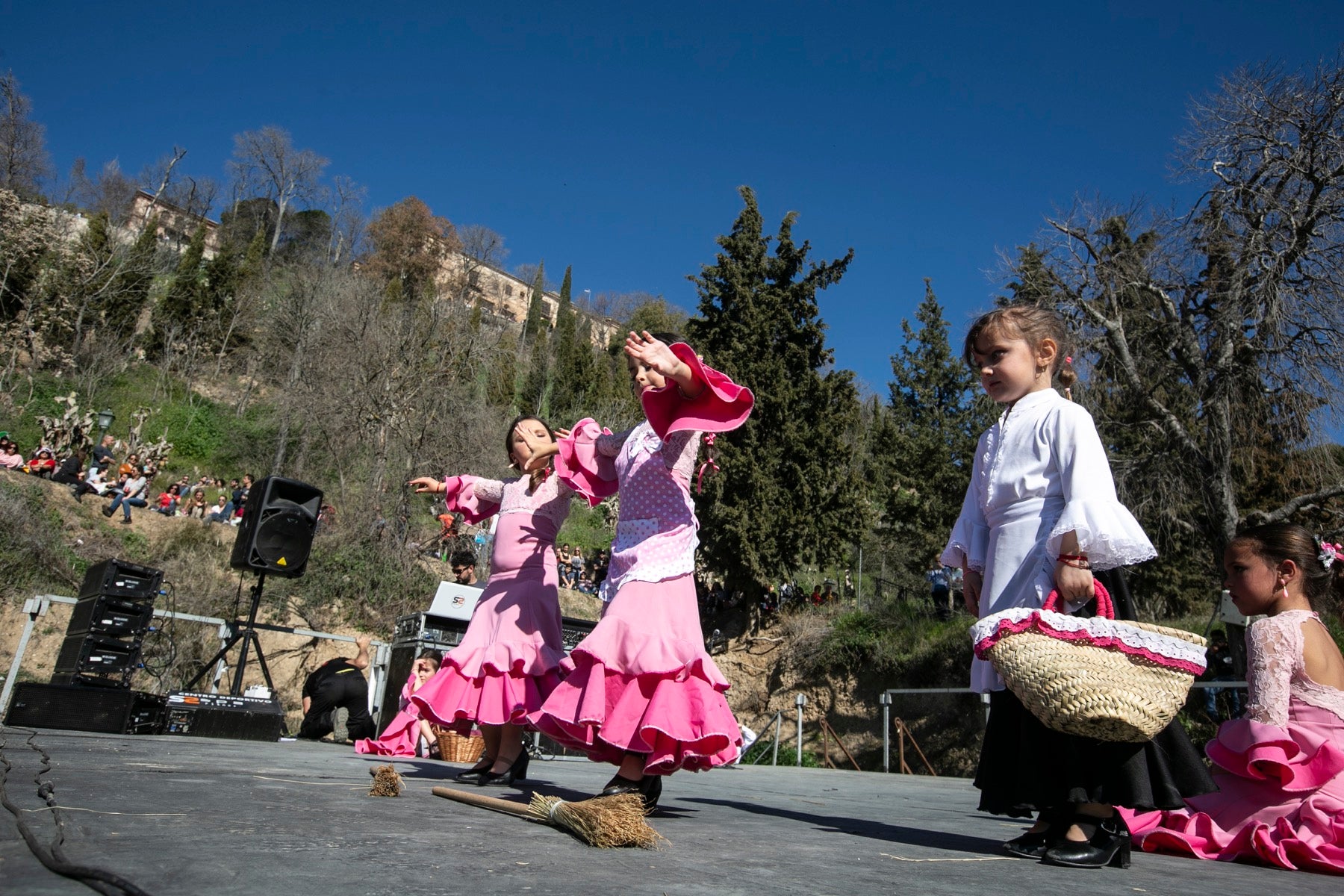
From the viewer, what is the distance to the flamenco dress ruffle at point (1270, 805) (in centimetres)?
281

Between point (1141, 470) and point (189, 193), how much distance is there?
140 ft

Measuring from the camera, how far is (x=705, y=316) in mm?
23578

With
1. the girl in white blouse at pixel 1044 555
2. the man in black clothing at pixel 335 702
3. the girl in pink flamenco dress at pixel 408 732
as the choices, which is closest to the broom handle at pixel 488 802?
the girl in white blouse at pixel 1044 555

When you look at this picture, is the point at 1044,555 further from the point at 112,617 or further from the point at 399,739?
the point at 112,617

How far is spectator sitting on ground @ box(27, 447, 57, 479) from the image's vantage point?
16969 mm

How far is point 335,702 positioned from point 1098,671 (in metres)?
8.05

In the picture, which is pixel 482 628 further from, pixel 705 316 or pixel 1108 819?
pixel 705 316

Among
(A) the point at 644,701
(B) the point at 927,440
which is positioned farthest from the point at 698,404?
(B) the point at 927,440

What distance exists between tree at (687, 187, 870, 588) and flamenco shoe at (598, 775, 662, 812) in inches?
678

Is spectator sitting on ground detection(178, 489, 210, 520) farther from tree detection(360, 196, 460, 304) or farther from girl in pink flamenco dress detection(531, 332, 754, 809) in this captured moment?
tree detection(360, 196, 460, 304)

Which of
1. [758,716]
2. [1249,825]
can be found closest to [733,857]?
[1249,825]

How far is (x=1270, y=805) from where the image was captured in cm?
300

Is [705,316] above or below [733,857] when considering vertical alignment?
above

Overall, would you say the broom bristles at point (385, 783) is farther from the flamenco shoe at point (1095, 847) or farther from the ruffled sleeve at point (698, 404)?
the flamenco shoe at point (1095, 847)
